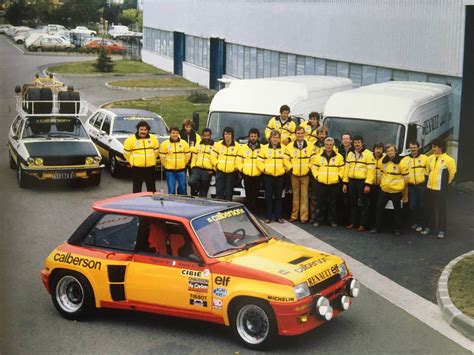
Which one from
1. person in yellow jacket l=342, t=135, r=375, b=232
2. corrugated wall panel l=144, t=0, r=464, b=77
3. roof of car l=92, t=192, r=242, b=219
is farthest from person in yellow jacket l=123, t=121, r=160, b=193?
corrugated wall panel l=144, t=0, r=464, b=77

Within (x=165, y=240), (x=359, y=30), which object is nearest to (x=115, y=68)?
(x=359, y=30)

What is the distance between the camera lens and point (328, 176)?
49.9 ft

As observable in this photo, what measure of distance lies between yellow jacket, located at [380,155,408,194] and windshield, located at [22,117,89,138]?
820cm

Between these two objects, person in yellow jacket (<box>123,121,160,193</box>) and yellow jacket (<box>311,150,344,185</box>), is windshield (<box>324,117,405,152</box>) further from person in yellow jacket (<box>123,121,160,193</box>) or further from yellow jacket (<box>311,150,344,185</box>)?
person in yellow jacket (<box>123,121,160,193</box>)

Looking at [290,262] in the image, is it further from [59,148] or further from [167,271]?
[59,148]

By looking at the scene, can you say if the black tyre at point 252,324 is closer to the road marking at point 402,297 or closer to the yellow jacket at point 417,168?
the road marking at point 402,297

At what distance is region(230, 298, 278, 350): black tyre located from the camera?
8945 millimetres

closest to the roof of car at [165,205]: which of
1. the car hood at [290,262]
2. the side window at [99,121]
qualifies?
the car hood at [290,262]

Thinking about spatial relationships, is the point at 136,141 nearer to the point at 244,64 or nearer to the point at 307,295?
the point at 307,295

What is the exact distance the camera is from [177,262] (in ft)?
31.1

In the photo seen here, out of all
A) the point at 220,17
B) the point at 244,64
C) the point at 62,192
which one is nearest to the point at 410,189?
the point at 62,192

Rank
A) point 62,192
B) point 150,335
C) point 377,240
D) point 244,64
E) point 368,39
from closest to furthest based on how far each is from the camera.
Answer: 1. point 150,335
2. point 377,240
3. point 62,192
4. point 368,39
5. point 244,64

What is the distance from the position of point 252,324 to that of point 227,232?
127 centimetres

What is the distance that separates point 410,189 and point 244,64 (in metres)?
23.4
